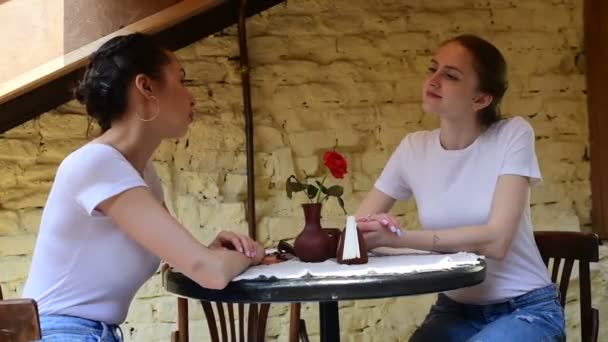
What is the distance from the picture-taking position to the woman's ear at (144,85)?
1.78 metres

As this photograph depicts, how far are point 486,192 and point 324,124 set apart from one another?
3.63 ft

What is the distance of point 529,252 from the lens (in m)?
2.11

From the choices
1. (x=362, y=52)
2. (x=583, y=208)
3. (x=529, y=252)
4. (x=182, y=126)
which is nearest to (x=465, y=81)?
(x=529, y=252)

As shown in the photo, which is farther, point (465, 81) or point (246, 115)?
point (246, 115)

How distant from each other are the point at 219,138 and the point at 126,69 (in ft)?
3.99

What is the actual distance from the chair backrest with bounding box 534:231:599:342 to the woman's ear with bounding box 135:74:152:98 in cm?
123

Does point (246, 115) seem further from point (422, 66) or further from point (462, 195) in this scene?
point (462, 195)

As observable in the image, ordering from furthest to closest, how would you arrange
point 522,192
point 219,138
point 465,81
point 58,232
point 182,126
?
1. point 219,138
2. point 465,81
3. point 522,192
4. point 182,126
5. point 58,232

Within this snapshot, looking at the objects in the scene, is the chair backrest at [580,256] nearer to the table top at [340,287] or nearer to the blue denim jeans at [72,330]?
the table top at [340,287]

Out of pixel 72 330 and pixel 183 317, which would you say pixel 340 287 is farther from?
pixel 183 317

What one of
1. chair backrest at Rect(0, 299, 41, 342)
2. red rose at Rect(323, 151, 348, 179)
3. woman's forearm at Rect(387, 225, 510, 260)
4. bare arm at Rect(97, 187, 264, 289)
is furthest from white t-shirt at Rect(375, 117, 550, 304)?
chair backrest at Rect(0, 299, 41, 342)

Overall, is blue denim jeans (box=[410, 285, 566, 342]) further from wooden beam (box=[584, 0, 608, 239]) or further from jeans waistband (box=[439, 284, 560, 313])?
wooden beam (box=[584, 0, 608, 239])

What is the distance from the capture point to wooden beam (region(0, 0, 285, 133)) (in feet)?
7.49

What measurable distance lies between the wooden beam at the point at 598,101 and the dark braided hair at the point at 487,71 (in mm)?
1248
